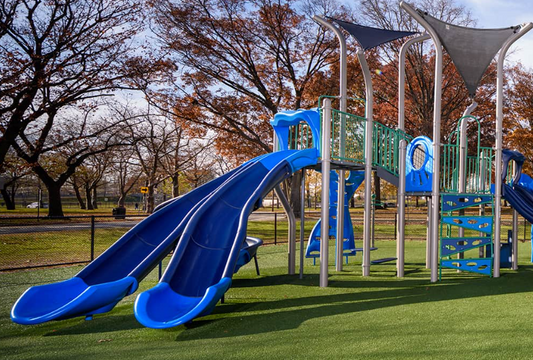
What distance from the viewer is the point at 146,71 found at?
18.6 meters

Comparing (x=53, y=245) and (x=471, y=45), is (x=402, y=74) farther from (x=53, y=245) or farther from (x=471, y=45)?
(x=53, y=245)

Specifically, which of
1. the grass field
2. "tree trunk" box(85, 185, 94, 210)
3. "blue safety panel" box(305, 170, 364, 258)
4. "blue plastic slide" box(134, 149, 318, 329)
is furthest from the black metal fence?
"tree trunk" box(85, 185, 94, 210)

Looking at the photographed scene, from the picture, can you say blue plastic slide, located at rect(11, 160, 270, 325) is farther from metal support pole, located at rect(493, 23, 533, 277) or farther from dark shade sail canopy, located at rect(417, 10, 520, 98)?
metal support pole, located at rect(493, 23, 533, 277)

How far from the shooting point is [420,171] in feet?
28.4

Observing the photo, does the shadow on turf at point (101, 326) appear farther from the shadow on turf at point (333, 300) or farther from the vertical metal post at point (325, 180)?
the vertical metal post at point (325, 180)

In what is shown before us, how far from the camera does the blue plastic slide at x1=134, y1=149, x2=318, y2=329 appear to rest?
4883mm

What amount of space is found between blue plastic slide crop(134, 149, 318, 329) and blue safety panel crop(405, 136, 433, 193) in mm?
2252

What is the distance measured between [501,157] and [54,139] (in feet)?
79.5

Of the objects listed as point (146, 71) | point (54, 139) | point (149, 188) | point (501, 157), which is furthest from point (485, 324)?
point (149, 188)

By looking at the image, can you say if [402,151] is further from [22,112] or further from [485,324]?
[22,112]

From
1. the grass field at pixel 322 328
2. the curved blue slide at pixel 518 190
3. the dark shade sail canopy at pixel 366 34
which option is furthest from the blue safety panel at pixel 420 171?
the dark shade sail canopy at pixel 366 34

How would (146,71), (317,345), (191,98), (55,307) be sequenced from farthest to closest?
(191,98) → (146,71) → (55,307) → (317,345)

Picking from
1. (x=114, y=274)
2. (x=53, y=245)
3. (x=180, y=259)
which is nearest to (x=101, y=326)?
(x=114, y=274)

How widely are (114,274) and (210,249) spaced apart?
4.31 ft
